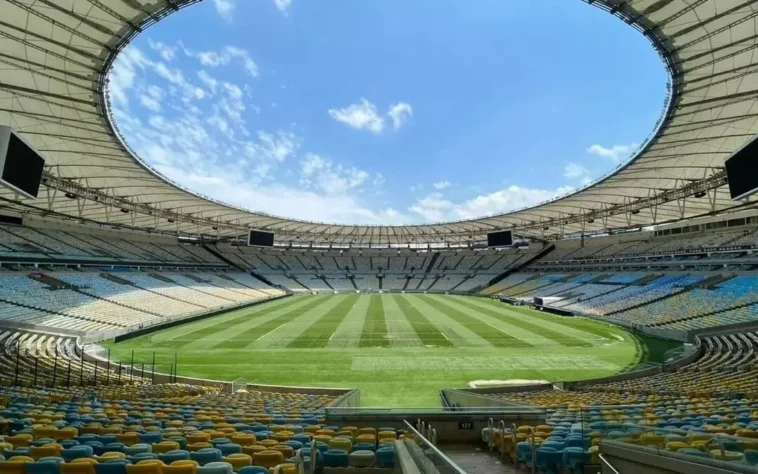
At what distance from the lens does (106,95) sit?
20.1 metres

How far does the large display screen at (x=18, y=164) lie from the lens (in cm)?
1434

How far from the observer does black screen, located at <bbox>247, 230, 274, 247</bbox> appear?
55.9 metres

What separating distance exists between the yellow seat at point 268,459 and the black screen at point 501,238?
172 feet

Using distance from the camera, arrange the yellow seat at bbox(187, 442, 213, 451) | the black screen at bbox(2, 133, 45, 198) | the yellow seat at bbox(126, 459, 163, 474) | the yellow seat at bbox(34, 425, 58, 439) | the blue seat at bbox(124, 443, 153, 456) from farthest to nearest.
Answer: the black screen at bbox(2, 133, 45, 198), the yellow seat at bbox(34, 425, 58, 439), the yellow seat at bbox(187, 442, 213, 451), the blue seat at bbox(124, 443, 153, 456), the yellow seat at bbox(126, 459, 163, 474)

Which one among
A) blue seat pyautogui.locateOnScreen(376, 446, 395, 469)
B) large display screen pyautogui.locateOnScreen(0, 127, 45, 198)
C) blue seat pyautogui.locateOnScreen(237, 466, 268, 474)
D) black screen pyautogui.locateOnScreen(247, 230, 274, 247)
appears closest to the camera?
blue seat pyautogui.locateOnScreen(237, 466, 268, 474)

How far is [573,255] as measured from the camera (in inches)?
2554

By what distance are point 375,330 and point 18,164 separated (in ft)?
75.4

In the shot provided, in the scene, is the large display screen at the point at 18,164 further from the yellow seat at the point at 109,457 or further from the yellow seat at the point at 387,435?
the yellow seat at the point at 387,435

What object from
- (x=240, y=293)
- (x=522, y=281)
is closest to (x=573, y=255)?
(x=522, y=281)

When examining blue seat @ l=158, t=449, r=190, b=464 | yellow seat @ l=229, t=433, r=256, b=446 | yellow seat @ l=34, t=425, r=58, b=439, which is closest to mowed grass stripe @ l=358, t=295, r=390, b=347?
yellow seat @ l=229, t=433, r=256, b=446

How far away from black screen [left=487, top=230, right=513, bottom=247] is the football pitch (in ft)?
50.1

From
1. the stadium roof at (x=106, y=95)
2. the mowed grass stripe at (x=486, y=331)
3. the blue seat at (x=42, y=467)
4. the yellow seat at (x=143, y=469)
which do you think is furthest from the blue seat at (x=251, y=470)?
the mowed grass stripe at (x=486, y=331)

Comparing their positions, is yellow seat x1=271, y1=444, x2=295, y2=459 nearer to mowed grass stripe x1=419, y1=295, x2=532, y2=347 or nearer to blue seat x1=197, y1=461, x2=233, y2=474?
blue seat x1=197, y1=461, x2=233, y2=474

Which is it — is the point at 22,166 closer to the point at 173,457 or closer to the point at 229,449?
the point at 229,449
